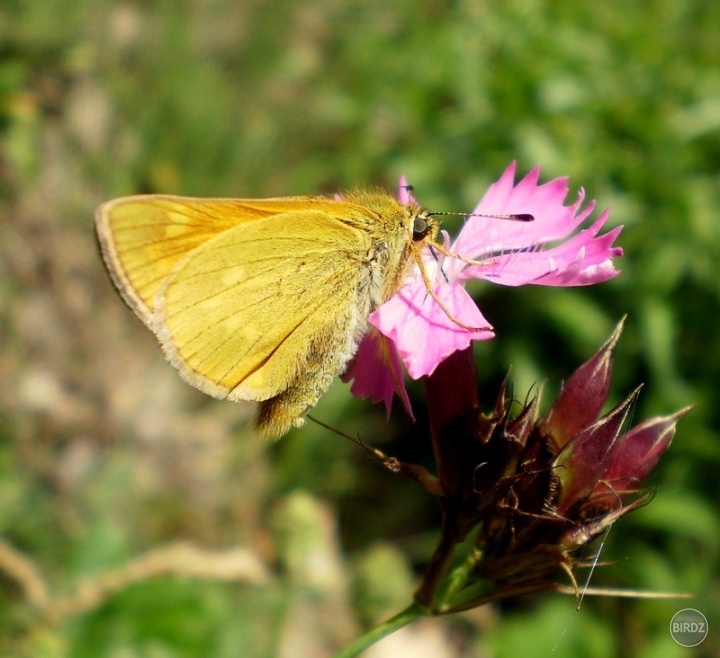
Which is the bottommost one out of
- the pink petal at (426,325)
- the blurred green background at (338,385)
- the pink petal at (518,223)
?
the blurred green background at (338,385)

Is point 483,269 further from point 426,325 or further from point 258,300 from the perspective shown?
point 258,300

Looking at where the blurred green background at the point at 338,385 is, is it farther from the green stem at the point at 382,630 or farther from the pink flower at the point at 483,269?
the pink flower at the point at 483,269

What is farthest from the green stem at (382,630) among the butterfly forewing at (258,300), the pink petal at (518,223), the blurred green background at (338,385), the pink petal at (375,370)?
the blurred green background at (338,385)

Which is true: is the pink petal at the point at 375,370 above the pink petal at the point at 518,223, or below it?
below

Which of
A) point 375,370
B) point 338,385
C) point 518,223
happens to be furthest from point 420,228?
point 338,385

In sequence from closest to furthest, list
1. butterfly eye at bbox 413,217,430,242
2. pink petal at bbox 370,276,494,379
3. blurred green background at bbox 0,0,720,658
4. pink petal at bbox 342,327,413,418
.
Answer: pink petal at bbox 370,276,494,379
pink petal at bbox 342,327,413,418
butterfly eye at bbox 413,217,430,242
blurred green background at bbox 0,0,720,658

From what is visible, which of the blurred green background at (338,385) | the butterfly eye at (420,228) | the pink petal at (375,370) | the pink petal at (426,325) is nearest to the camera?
the pink petal at (426,325)

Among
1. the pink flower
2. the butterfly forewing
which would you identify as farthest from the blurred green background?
the pink flower

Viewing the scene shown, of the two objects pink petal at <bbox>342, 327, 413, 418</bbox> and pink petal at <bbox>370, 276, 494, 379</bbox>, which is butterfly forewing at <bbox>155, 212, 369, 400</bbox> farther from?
pink petal at <bbox>370, 276, 494, 379</bbox>
